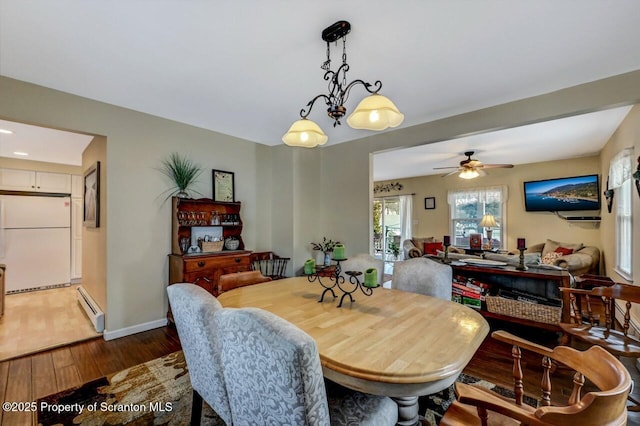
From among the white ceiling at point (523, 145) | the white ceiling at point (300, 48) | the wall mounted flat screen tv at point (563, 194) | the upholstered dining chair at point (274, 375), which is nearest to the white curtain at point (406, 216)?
the white ceiling at point (523, 145)

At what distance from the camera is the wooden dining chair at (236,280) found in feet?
7.52

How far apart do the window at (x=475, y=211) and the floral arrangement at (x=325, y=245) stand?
4363 millimetres

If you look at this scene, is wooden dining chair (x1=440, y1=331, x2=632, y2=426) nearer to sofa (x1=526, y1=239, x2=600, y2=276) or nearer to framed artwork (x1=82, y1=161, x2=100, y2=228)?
framed artwork (x1=82, y1=161, x2=100, y2=228)

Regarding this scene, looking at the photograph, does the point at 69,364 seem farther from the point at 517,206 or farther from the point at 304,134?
the point at 517,206

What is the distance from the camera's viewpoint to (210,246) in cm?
356

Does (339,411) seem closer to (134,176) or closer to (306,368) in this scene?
(306,368)

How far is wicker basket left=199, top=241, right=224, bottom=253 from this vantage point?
3.52 m

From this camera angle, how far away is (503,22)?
174 centimetres

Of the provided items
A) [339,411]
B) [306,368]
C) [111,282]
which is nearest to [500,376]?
[339,411]

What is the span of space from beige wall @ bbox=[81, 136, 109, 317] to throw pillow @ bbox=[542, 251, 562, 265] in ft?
21.9

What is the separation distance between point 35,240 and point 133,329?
3.43 metres

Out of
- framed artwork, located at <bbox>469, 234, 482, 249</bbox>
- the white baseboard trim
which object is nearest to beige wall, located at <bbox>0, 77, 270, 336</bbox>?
the white baseboard trim

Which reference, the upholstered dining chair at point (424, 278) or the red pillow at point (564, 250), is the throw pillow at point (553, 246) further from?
the upholstered dining chair at point (424, 278)

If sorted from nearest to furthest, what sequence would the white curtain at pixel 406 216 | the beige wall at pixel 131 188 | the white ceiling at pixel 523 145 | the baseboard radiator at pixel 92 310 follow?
the beige wall at pixel 131 188
the baseboard radiator at pixel 92 310
the white ceiling at pixel 523 145
the white curtain at pixel 406 216
